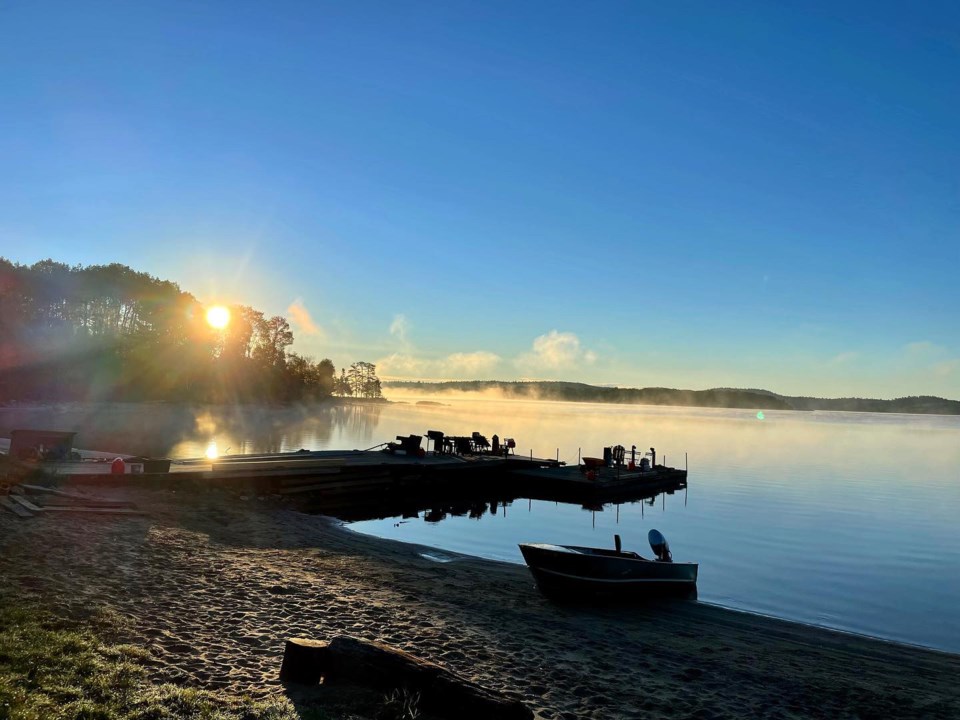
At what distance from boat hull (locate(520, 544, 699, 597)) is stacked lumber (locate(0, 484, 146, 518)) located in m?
11.3

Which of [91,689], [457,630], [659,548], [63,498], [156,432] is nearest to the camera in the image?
[91,689]

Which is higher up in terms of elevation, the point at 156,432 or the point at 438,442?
the point at 438,442

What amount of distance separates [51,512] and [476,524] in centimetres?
1709

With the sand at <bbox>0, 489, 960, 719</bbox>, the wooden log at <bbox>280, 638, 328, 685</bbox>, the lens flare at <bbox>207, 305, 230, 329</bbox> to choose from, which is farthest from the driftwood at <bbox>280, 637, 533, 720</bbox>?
the lens flare at <bbox>207, 305, 230, 329</bbox>

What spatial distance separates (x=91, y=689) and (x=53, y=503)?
12.6 m

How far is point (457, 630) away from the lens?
11219 mm

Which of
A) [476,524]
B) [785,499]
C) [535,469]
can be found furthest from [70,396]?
[785,499]

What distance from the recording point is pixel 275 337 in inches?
4872

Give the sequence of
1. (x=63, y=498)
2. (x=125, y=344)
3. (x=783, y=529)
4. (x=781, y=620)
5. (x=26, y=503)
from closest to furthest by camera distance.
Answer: (x=781, y=620)
(x=26, y=503)
(x=63, y=498)
(x=783, y=529)
(x=125, y=344)

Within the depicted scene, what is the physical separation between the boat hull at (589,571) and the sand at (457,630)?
475 millimetres

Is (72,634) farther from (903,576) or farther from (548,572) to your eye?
(903,576)

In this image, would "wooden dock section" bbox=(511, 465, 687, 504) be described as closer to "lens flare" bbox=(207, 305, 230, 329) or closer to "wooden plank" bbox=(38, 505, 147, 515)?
"wooden plank" bbox=(38, 505, 147, 515)

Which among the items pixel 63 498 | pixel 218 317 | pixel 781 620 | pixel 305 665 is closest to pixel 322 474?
pixel 63 498

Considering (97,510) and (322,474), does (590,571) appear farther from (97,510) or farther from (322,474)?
(322,474)
